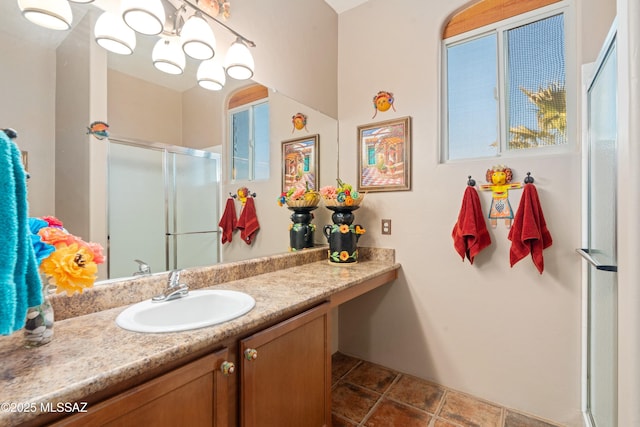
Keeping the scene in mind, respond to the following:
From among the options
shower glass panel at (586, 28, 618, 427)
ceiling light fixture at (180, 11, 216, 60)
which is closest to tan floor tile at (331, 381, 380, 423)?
shower glass panel at (586, 28, 618, 427)

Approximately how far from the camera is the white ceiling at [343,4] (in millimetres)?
2260

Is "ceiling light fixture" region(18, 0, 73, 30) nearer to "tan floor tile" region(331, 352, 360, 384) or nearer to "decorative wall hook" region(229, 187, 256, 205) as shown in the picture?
"decorative wall hook" region(229, 187, 256, 205)

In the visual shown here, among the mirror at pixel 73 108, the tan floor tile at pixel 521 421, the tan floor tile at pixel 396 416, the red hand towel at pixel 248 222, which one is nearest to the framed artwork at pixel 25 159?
the mirror at pixel 73 108

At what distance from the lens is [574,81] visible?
1590 mm

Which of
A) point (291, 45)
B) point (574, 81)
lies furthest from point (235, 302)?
point (574, 81)

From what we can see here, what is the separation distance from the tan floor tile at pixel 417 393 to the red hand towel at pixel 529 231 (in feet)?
3.17

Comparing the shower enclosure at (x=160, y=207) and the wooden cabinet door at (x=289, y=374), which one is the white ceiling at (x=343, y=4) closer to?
the shower enclosure at (x=160, y=207)

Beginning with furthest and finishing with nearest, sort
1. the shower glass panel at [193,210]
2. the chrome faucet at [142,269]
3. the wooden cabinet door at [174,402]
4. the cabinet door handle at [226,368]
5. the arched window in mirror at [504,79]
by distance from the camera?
the arched window in mirror at [504,79] → the shower glass panel at [193,210] → the chrome faucet at [142,269] → the cabinet door handle at [226,368] → the wooden cabinet door at [174,402]

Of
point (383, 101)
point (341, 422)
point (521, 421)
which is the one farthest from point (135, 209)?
point (521, 421)

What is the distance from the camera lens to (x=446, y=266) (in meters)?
1.92

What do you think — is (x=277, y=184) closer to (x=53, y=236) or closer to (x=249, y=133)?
(x=249, y=133)

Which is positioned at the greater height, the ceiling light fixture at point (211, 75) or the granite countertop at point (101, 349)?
the ceiling light fixture at point (211, 75)

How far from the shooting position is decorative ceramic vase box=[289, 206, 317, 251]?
2.07 meters

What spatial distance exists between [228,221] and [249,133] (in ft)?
1.94
